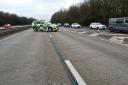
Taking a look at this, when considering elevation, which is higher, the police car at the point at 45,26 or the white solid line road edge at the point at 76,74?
the white solid line road edge at the point at 76,74

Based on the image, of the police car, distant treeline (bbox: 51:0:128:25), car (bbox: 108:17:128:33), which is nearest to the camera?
car (bbox: 108:17:128:33)

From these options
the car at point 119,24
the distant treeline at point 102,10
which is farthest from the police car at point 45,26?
the distant treeline at point 102,10

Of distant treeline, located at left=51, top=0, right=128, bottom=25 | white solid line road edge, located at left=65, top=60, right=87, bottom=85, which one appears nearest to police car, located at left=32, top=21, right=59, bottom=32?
distant treeline, located at left=51, top=0, right=128, bottom=25

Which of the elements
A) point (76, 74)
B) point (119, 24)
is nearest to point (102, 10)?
point (119, 24)

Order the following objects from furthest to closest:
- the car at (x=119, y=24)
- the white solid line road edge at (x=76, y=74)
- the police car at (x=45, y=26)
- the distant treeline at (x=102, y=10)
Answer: the distant treeline at (x=102, y=10) < the police car at (x=45, y=26) < the car at (x=119, y=24) < the white solid line road edge at (x=76, y=74)

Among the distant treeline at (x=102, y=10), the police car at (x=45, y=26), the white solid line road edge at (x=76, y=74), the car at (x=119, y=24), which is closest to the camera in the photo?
the white solid line road edge at (x=76, y=74)

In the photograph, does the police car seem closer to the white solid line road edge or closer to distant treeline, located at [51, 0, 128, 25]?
distant treeline, located at [51, 0, 128, 25]

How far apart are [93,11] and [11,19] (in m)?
82.9

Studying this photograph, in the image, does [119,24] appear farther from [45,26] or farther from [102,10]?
[102,10]

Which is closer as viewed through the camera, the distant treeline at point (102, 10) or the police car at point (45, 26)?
the police car at point (45, 26)

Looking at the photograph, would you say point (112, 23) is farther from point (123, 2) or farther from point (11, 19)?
point (11, 19)

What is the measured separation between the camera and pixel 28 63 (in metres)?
11.3

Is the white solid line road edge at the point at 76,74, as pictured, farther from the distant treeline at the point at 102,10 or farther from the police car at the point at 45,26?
the distant treeline at the point at 102,10

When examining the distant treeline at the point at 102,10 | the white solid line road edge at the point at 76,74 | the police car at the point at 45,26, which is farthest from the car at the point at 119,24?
the white solid line road edge at the point at 76,74
